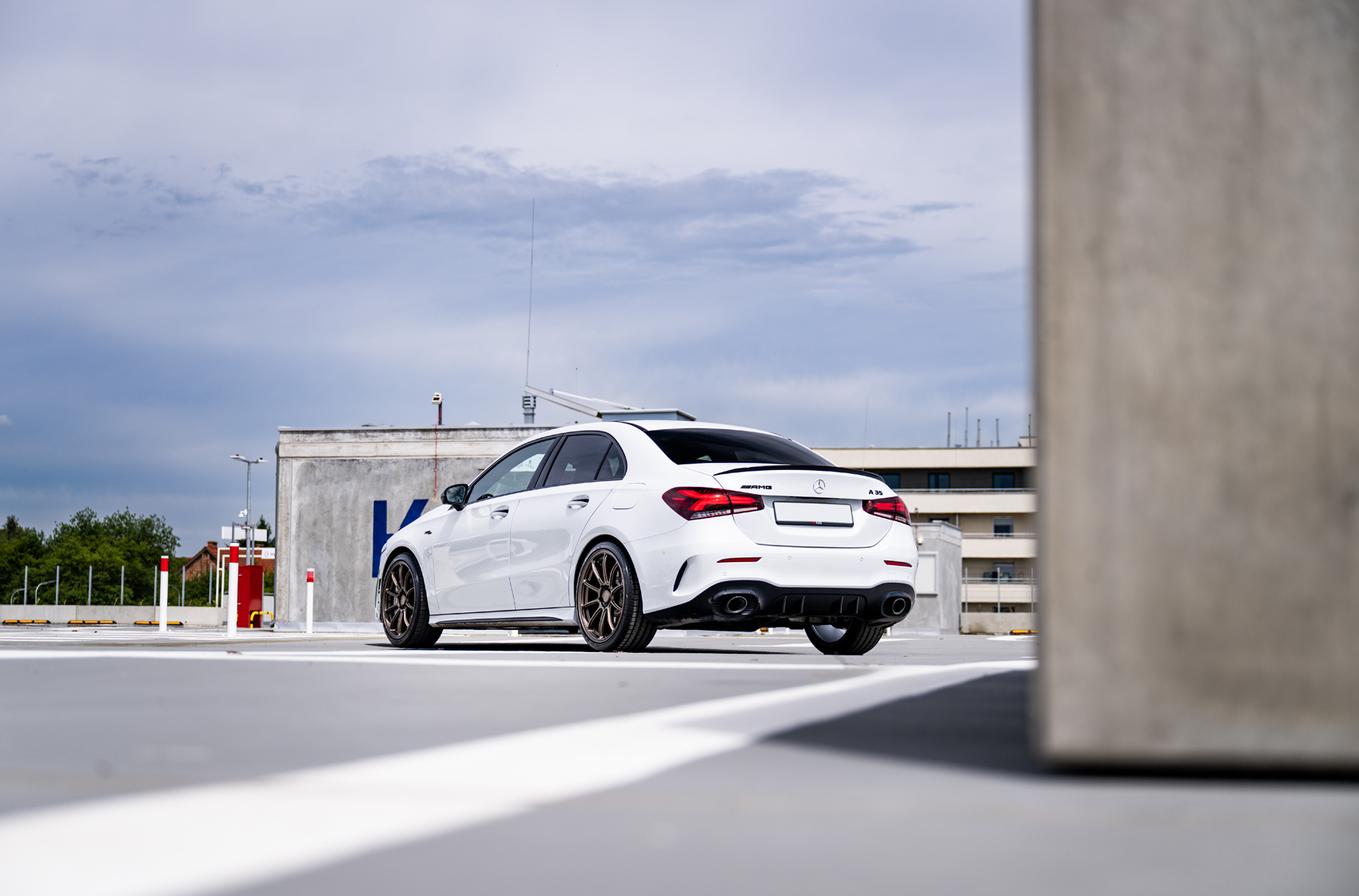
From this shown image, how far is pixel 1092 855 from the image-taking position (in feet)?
6.69

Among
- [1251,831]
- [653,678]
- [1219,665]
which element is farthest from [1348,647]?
[653,678]

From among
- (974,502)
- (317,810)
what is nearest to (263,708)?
(317,810)

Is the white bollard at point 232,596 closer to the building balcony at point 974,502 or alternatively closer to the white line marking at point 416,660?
Result: the white line marking at point 416,660

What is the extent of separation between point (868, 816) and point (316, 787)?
42.2 inches

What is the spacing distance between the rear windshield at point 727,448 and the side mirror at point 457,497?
2181 mm

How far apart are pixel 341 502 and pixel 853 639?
66.6 ft

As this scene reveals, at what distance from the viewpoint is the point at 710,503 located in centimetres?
812

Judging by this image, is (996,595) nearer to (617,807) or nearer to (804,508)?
(804,508)

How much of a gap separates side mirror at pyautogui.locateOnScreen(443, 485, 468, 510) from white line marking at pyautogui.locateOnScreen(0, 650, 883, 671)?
5.94 ft

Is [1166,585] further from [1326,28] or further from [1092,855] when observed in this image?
[1326,28]

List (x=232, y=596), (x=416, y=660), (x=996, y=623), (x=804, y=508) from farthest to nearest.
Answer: (x=996, y=623)
(x=232, y=596)
(x=804, y=508)
(x=416, y=660)

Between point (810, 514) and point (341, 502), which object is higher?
point (341, 502)

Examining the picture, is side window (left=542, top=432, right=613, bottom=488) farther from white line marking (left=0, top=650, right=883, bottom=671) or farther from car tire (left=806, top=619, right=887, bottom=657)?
car tire (left=806, top=619, right=887, bottom=657)

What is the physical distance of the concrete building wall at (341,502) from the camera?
27750mm
